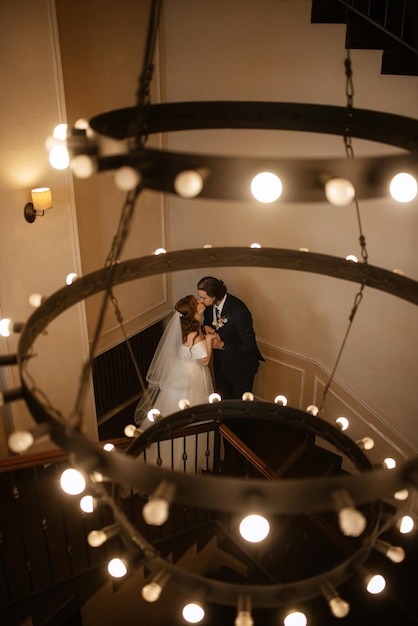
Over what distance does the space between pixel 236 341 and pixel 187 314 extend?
675mm

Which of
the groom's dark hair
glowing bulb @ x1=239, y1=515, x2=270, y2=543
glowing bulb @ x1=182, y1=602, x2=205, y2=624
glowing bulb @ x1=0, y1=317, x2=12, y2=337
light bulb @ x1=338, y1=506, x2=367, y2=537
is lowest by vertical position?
glowing bulb @ x1=182, y1=602, x2=205, y2=624

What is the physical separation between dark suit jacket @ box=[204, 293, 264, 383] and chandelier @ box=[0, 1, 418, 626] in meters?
3.02

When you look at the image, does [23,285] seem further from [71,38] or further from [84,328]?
[71,38]

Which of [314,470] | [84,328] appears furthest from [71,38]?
[314,470]

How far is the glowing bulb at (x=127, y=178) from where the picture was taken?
1.29 metres

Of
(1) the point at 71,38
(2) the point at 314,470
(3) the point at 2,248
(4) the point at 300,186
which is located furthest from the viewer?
(2) the point at 314,470

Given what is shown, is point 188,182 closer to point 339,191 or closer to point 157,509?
point 339,191

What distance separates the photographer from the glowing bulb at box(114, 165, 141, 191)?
4.25ft

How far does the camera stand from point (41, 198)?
13.8 feet

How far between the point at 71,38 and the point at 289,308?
10.8 ft

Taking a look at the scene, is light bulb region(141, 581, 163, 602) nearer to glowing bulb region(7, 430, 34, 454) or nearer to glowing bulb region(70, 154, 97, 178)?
glowing bulb region(7, 430, 34, 454)

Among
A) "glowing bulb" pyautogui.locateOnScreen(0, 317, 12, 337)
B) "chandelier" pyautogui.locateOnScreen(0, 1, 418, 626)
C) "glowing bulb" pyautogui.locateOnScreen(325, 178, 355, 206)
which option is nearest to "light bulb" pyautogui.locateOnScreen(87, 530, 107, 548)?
"chandelier" pyautogui.locateOnScreen(0, 1, 418, 626)

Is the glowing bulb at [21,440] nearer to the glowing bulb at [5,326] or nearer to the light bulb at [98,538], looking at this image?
the light bulb at [98,538]

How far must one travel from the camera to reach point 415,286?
201cm
